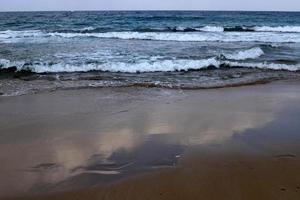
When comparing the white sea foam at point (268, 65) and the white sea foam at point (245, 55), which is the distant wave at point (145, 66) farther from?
the white sea foam at point (245, 55)

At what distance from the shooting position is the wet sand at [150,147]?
3.78 meters

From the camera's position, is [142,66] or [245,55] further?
[245,55]

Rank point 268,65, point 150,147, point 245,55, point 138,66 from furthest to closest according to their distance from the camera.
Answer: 1. point 245,55
2. point 268,65
3. point 138,66
4. point 150,147

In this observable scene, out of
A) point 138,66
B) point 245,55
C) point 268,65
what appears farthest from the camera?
point 245,55

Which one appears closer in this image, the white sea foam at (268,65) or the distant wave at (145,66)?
the distant wave at (145,66)

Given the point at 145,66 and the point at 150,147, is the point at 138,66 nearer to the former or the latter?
the point at 145,66

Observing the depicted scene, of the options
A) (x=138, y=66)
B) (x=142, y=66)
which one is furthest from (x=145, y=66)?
(x=138, y=66)

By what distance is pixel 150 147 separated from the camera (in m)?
4.82

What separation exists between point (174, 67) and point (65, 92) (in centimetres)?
444

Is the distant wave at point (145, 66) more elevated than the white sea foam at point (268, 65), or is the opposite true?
the distant wave at point (145, 66)

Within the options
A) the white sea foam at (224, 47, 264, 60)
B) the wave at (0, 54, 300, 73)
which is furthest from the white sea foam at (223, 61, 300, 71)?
the white sea foam at (224, 47, 264, 60)

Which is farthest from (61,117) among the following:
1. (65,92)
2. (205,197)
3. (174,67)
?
(174,67)

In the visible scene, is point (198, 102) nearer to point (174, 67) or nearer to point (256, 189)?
point (256, 189)

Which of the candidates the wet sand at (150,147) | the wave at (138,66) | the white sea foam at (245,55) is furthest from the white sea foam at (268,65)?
the wet sand at (150,147)
